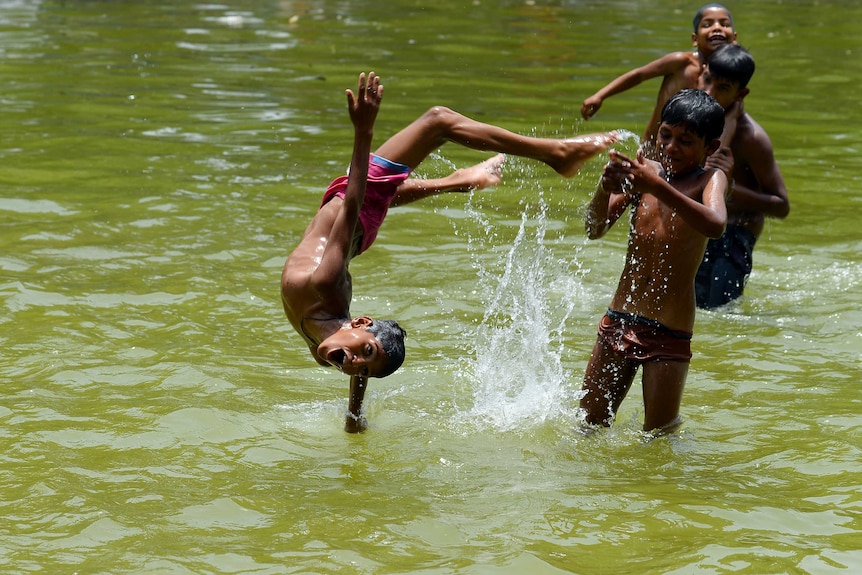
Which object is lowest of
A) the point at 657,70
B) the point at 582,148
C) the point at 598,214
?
the point at 598,214

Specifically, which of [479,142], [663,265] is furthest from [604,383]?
[479,142]

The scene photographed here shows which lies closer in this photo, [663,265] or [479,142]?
[663,265]

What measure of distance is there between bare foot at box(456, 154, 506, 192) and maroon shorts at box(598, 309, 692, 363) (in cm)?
143

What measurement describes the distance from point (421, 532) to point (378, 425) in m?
1.34

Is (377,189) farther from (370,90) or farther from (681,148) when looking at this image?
(681,148)

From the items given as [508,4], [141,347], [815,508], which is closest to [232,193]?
[141,347]

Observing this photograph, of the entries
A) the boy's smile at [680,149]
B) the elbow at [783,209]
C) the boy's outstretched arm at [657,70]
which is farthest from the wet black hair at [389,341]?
the elbow at [783,209]

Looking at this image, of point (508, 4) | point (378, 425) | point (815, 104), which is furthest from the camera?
point (508, 4)

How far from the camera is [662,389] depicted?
515 cm

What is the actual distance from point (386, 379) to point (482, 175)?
1.26 meters

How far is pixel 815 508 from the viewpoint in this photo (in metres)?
4.85

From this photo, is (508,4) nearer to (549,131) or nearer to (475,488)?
(549,131)

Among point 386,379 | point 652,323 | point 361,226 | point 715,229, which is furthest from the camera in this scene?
point 386,379

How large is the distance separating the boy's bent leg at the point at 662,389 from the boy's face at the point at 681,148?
831mm
